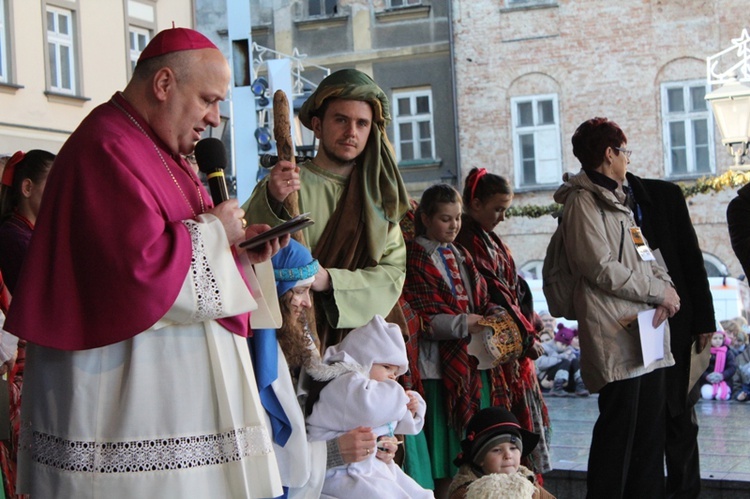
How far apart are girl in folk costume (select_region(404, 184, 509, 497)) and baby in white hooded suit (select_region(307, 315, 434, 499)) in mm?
924

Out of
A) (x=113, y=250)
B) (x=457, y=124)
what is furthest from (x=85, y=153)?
(x=457, y=124)

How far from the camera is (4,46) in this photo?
10.9 m

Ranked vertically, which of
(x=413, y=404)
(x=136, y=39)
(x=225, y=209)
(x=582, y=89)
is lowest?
(x=413, y=404)

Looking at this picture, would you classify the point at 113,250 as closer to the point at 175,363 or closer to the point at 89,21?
the point at 175,363

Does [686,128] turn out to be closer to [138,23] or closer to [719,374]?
[138,23]

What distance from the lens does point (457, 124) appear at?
2244 cm

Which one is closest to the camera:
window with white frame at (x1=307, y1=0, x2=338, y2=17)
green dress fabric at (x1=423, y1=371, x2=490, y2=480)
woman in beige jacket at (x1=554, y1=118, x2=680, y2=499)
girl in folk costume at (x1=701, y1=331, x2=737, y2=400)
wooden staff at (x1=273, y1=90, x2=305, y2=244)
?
wooden staff at (x1=273, y1=90, x2=305, y2=244)

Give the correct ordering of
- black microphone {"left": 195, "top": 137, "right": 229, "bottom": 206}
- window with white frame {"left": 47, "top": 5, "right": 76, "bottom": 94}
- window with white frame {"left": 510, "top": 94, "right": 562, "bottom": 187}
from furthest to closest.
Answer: window with white frame {"left": 510, "top": 94, "right": 562, "bottom": 187}, window with white frame {"left": 47, "top": 5, "right": 76, "bottom": 94}, black microphone {"left": 195, "top": 137, "right": 229, "bottom": 206}

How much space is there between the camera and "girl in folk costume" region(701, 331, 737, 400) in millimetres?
9078

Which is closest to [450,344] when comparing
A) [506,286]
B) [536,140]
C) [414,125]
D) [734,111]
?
[506,286]

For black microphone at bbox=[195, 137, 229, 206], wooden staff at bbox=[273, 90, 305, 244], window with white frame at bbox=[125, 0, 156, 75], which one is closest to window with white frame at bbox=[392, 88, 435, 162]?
window with white frame at bbox=[125, 0, 156, 75]

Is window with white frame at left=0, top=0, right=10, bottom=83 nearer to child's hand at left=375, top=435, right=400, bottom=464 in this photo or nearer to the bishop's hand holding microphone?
child's hand at left=375, top=435, right=400, bottom=464

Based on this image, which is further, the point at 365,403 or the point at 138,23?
the point at 138,23

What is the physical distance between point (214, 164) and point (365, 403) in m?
0.95
